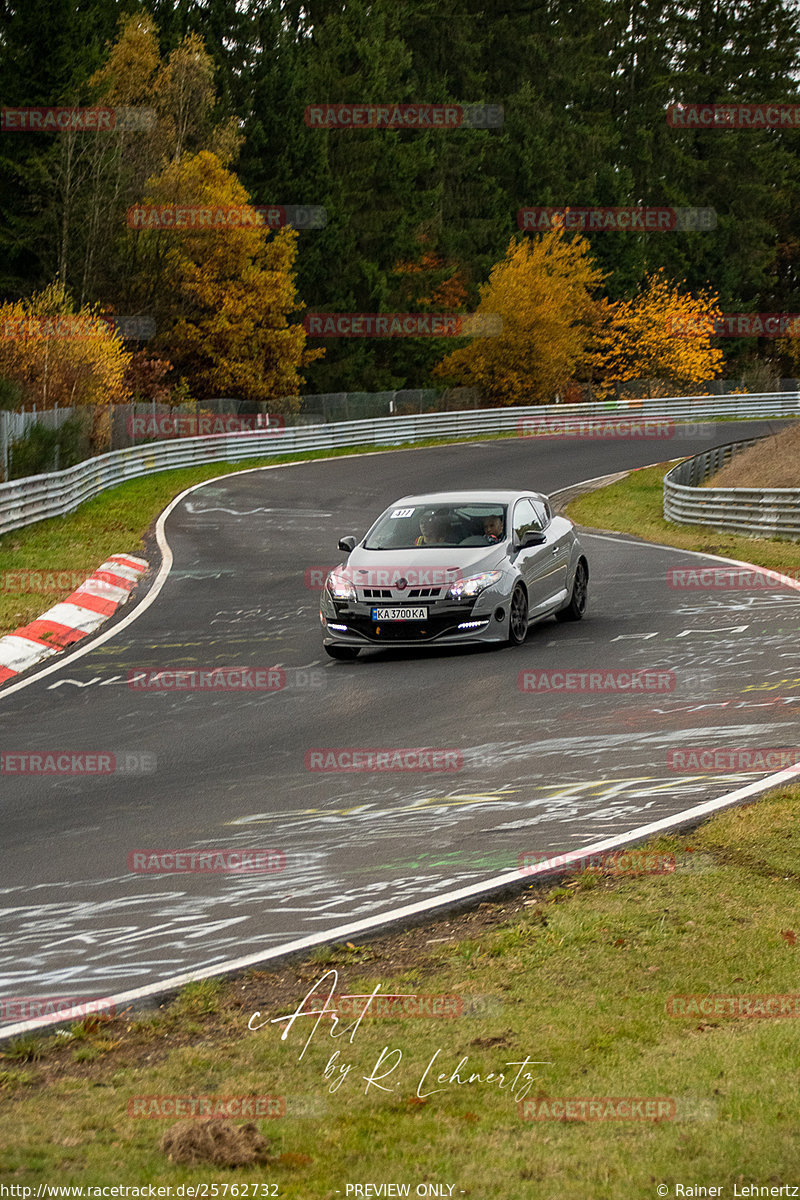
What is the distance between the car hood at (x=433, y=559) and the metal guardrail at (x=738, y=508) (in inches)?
466

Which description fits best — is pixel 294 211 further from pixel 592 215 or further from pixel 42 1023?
pixel 42 1023

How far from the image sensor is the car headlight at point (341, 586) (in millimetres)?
14617

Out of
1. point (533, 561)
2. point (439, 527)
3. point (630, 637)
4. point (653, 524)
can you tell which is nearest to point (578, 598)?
point (630, 637)

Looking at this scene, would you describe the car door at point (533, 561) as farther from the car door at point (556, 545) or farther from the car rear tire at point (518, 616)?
the car rear tire at point (518, 616)

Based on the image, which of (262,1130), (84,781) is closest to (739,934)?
(262,1130)

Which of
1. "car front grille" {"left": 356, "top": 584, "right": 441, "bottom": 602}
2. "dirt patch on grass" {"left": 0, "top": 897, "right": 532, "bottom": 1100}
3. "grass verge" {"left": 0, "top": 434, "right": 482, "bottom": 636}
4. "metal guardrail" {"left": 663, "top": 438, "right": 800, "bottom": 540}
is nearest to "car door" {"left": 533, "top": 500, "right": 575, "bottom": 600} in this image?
"car front grille" {"left": 356, "top": 584, "right": 441, "bottom": 602}

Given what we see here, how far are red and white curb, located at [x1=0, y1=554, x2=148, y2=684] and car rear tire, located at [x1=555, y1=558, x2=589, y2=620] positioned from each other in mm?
5605

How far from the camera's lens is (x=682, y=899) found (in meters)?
6.81

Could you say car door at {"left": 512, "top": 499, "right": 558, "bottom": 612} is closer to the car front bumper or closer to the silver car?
the silver car

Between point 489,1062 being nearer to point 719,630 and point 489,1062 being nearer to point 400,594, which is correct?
point 400,594

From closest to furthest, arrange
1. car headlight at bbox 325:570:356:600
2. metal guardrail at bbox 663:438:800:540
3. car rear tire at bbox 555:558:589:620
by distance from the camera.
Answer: car headlight at bbox 325:570:356:600 → car rear tire at bbox 555:558:589:620 → metal guardrail at bbox 663:438:800:540

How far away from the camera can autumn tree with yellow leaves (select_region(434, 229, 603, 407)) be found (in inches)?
2640

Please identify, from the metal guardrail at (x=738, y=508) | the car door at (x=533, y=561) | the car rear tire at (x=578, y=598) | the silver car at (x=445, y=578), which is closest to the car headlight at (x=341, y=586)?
the silver car at (x=445, y=578)
